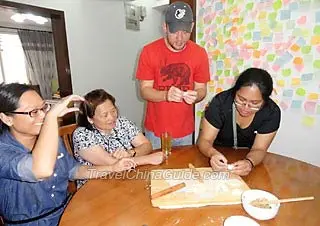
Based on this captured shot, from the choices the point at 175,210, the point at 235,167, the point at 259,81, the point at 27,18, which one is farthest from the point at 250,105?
the point at 27,18

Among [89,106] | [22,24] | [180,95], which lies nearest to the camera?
[89,106]

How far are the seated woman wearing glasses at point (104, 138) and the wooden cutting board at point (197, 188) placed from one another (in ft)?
0.66

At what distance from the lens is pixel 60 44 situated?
3271mm

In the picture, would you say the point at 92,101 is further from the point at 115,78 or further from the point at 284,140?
the point at 115,78

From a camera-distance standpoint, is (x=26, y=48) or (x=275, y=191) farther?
(x=26, y=48)

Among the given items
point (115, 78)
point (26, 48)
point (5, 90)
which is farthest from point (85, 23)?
point (5, 90)

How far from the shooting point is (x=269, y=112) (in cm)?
147

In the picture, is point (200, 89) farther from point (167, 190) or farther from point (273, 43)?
point (167, 190)

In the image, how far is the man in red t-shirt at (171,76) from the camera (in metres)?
1.83

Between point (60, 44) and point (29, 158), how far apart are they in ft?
8.91

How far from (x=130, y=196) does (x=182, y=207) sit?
230 mm

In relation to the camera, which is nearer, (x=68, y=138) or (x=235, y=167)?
(x=235, y=167)

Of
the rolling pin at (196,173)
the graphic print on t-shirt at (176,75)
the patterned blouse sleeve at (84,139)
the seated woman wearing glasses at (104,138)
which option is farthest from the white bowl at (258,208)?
the graphic print on t-shirt at (176,75)

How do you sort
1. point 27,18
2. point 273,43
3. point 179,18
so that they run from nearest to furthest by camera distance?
point 179,18 → point 273,43 → point 27,18
